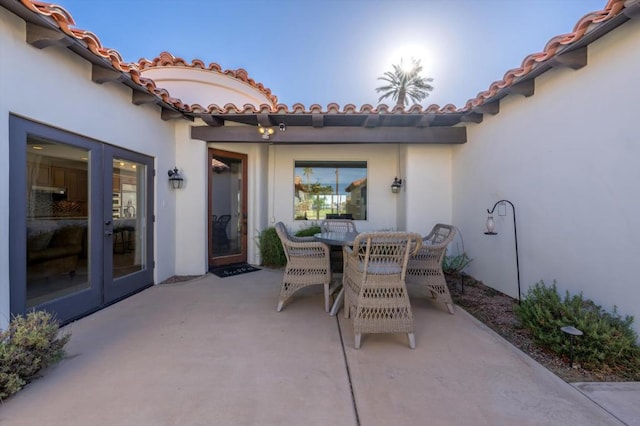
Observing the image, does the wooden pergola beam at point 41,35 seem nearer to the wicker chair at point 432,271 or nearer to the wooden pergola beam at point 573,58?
the wicker chair at point 432,271

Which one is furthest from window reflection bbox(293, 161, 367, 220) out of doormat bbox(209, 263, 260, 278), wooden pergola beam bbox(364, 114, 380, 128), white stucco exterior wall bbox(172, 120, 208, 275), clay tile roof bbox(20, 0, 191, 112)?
clay tile roof bbox(20, 0, 191, 112)

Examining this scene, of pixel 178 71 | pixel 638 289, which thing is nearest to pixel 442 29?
pixel 178 71

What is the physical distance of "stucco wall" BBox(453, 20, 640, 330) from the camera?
2191mm

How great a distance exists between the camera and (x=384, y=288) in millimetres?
2393

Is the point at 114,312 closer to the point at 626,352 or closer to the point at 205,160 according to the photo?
A: the point at 205,160

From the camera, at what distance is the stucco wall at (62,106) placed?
2135mm

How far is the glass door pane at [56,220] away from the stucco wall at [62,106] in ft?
0.88

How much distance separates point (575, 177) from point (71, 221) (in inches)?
215

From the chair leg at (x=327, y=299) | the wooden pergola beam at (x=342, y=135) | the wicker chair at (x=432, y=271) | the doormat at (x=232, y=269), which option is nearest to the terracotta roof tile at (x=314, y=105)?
the wooden pergola beam at (x=342, y=135)

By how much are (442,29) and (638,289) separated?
23.1 ft

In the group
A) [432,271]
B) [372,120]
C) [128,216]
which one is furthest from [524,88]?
[128,216]

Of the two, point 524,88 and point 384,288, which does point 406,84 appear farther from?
point 384,288

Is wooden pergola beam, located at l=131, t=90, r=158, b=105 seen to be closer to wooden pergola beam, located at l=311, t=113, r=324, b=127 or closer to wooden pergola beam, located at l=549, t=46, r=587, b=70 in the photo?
wooden pergola beam, located at l=311, t=113, r=324, b=127

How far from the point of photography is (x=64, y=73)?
2664mm
